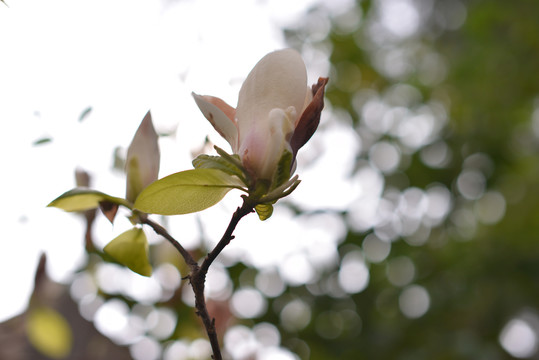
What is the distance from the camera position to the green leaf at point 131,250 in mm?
452

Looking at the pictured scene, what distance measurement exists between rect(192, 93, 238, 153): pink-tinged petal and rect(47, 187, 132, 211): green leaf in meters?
0.11

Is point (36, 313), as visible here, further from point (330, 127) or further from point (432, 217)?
point (432, 217)

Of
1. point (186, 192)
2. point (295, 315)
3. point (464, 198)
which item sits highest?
point (186, 192)

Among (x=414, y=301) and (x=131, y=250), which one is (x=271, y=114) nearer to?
(x=131, y=250)

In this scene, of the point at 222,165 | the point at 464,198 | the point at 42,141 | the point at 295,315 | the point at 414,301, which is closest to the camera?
the point at 222,165

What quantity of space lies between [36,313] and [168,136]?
43 cm

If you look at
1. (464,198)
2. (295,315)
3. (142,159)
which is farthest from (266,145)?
(464,198)

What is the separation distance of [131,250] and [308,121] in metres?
0.20

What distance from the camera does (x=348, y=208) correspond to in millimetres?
1656

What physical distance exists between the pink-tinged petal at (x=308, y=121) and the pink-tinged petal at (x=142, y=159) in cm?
15

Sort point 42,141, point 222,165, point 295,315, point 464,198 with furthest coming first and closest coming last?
point 464,198 → point 295,315 → point 42,141 → point 222,165

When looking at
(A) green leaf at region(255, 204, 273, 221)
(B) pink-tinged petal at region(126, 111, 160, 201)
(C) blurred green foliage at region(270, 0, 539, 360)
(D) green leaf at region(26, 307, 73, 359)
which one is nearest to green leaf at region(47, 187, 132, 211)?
(B) pink-tinged petal at region(126, 111, 160, 201)

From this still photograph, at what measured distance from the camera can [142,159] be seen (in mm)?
475

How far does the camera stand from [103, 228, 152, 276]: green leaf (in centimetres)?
45
